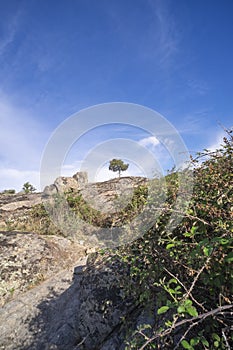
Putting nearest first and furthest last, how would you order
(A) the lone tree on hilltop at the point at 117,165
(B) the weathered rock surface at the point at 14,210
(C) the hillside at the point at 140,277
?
(C) the hillside at the point at 140,277 < (A) the lone tree on hilltop at the point at 117,165 < (B) the weathered rock surface at the point at 14,210

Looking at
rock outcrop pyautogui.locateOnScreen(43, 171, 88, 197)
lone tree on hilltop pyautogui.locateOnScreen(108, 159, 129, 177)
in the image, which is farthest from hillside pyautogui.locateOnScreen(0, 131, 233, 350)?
rock outcrop pyautogui.locateOnScreen(43, 171, 88, 197)

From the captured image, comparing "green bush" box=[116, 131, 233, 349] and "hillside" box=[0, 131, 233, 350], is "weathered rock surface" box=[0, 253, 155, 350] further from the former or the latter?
"green bush" box=[116, 131, 233, 349]

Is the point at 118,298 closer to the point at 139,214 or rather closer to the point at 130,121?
the point at 139,214

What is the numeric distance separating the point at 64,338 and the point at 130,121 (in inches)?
138

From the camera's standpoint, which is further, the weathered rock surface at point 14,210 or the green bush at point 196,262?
the weathered rock surface at point 14,210

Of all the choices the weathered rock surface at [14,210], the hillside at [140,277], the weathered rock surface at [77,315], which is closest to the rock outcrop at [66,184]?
the weathered rock surface at [14,210]

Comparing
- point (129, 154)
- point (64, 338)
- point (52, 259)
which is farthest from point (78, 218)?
point (64, 338)

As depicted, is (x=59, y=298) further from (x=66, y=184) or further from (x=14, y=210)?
(x=14, y=210)

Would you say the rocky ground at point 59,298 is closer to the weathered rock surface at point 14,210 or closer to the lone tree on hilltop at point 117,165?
the lone tree on hilltop at point 117,165

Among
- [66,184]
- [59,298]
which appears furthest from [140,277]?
[66,184]

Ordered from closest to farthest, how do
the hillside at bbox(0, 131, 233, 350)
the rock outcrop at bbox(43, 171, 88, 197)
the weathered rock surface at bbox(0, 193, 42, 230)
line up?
the hillside at bbox(0, 131, 233, 350) → the weathered rock surface at bbox(0, 193, 42, 230) → the rock outcrop at bbox(43, 171, 88, 197)

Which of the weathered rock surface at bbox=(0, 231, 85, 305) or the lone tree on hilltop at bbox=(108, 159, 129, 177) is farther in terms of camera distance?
the lone tree on hilltop at bbox=(108, 159, 129, 177)

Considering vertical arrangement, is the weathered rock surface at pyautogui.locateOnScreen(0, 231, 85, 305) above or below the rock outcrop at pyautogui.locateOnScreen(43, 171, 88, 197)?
below

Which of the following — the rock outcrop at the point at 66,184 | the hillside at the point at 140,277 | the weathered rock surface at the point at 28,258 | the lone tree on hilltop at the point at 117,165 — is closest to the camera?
the hillside at the point at 140,277
